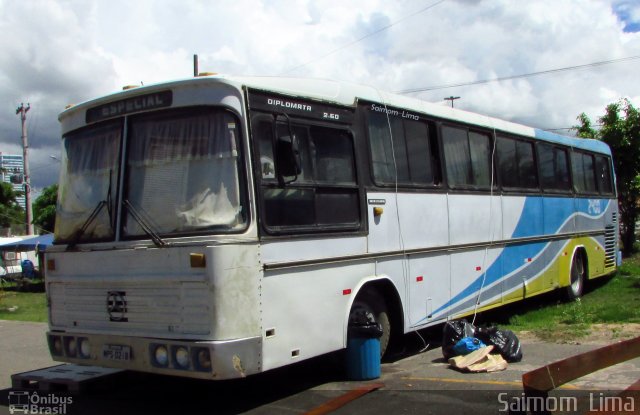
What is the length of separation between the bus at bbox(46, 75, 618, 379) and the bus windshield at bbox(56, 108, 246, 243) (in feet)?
0.04

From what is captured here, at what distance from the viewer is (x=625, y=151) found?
67.3 feet

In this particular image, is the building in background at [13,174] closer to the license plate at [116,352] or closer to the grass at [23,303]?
the grass at [23,303]

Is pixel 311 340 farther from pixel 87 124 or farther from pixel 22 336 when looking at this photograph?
pixel 22 336

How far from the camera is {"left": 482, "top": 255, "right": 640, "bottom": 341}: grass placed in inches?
375

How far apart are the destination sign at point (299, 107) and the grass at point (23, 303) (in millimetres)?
9858

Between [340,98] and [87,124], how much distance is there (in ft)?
9.02

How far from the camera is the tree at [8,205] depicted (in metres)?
36.7

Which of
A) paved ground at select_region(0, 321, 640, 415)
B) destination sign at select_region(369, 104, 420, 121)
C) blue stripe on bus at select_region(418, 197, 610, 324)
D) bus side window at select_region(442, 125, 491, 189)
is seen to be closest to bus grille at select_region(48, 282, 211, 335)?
paved ground at select_region(0, 321, 640, 415)

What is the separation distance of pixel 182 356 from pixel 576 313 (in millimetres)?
7515

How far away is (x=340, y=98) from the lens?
716 centimetres

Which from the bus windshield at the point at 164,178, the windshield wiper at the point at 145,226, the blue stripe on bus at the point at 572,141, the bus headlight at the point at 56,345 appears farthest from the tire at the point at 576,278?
the bus headlight at the point at 56,345

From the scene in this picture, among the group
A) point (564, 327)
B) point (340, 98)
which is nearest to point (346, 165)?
point (340, 98)

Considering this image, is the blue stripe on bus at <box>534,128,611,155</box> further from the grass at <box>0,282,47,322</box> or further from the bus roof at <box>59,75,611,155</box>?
the grass at <box>0,282,47,322</box>

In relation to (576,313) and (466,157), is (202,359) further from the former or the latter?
(576,313)
